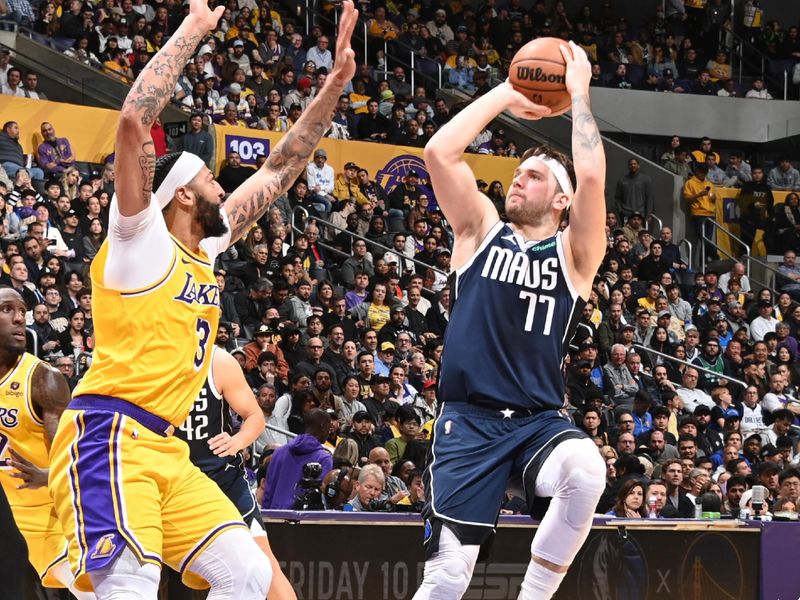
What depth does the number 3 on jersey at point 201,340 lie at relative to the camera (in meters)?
5.21

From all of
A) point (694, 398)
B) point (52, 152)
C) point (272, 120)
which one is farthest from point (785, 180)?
point (52, 152)

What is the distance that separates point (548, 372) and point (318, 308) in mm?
10313

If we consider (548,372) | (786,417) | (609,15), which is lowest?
(786,417)

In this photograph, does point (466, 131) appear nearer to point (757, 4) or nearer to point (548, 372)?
point (548, 372)

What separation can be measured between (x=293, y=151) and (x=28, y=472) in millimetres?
2111

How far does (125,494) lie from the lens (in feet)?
16.0

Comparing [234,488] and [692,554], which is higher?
[234,488]

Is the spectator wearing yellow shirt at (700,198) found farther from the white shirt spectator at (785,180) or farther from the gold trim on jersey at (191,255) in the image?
the gold trim on jersey at (191,255)

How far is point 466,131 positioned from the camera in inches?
233

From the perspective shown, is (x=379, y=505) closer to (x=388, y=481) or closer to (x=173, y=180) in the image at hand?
(x=388, y=481)

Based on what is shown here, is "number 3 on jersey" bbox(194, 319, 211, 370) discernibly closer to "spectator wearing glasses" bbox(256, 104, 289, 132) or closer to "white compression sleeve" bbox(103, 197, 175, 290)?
"white compression sleeve" bbox(103, 197, 175, 290)

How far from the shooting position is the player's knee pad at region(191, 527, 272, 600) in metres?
5.10

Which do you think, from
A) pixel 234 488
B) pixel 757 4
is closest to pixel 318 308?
pixel 234 488

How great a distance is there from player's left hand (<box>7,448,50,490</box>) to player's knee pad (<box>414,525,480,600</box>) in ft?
7.11
